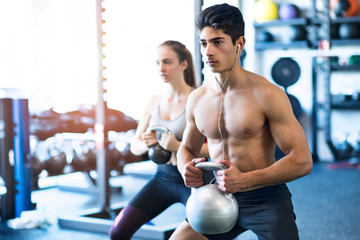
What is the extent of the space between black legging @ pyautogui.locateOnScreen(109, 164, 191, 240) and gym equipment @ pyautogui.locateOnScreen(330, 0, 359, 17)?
4.79 meters

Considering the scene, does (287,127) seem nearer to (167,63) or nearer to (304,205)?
(167,63)

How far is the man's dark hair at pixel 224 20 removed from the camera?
58.2 inches

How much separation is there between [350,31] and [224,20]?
5.14m

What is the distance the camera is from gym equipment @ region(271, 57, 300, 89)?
626cm

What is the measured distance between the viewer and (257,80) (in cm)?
154

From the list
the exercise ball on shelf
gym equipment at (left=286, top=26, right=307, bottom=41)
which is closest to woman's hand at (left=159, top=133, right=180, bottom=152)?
gym equipment at (left=286, top=26, right=307, bottom=41)

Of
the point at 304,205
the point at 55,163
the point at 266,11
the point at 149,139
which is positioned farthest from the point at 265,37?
the point at 149,139

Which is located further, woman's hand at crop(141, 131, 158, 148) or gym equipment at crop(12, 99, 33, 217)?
gym equipment at crop(12, 99, 33, 217)

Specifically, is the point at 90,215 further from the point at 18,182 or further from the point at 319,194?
the point at 319,194

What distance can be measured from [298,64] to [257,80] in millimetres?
5046

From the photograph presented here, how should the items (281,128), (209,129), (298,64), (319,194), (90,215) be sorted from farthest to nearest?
(298,64) → (319,194) → (90,215) → (209,129) → (281,128)

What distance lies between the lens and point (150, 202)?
2.19 metres

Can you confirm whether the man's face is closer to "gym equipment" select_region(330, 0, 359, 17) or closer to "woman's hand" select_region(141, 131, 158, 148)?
"woman's hand" select_region(141, 131, 158, 148)

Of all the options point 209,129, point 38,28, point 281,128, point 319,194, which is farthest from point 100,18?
point 38,28
